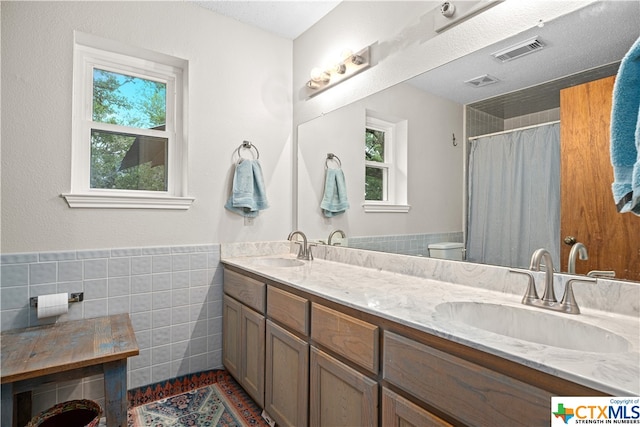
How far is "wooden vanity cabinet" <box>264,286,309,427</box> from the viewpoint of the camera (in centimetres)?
149

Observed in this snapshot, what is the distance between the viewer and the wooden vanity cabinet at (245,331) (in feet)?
6.03

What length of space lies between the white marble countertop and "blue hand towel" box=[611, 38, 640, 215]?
0.39 meters

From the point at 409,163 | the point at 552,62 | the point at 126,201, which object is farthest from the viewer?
the point at 126,201

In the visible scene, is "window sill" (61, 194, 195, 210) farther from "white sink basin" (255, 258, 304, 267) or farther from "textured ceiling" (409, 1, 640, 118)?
"textured ceiling" (409, 1, 640, 118)

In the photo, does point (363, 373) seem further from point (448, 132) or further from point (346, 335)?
point (448, 132)

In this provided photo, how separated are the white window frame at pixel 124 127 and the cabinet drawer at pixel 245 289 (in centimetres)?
58

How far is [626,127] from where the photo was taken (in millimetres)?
908

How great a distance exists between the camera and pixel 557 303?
1.10m

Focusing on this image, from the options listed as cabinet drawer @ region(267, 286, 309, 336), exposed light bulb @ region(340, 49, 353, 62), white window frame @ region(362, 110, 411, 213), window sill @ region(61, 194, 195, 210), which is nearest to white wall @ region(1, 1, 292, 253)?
window sill @ region(61, 194, 195, 210)

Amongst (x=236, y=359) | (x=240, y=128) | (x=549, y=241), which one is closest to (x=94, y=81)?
(x=240, y=128)

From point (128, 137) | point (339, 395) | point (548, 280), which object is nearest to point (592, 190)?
point (548, 280)

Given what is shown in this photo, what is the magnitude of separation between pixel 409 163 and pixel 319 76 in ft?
3.26

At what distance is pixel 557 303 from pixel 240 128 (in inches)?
85.2

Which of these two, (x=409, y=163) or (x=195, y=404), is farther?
(x=195, y=404)
